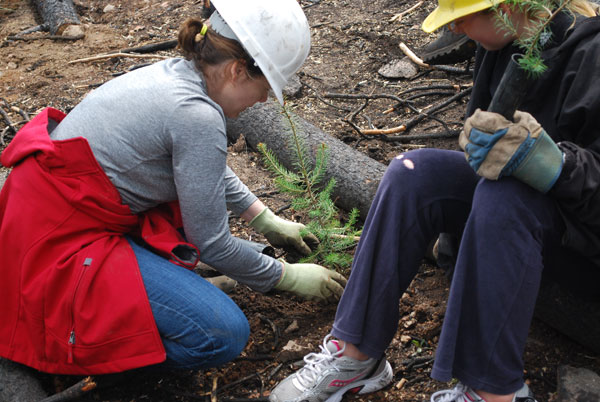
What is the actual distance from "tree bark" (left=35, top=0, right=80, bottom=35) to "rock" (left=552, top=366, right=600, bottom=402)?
520cm

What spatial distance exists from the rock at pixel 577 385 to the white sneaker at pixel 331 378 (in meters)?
0.56

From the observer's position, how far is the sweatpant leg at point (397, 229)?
174 centimetres

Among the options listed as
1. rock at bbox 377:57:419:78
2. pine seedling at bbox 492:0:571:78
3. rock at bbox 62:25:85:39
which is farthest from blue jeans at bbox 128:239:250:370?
rock at bbox 62:25:85:39

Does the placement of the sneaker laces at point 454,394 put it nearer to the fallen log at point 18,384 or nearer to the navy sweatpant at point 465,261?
the navy sweatpant at point 465,261

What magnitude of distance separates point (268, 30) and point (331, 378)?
1151mm

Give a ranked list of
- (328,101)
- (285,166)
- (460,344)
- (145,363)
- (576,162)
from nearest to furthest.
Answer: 1. (576,162)
2. (460,344)
3. (145,363)
4. (285,166)
5. (328,101)

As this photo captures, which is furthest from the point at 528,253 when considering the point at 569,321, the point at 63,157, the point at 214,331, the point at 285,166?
the point at 285,166

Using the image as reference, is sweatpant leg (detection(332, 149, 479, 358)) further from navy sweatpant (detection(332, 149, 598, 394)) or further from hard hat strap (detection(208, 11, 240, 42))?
hard hat strap (detection(208, 11, 240, 42))

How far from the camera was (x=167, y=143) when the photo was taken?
186cm

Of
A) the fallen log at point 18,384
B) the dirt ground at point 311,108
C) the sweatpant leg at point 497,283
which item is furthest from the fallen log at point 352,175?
the fallen log at point 18,384

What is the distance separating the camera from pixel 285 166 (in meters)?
3.34

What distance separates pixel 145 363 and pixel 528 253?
3.92 feet

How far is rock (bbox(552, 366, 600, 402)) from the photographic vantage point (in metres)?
1.75

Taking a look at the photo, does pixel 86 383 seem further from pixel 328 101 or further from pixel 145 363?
pixel 328 101
